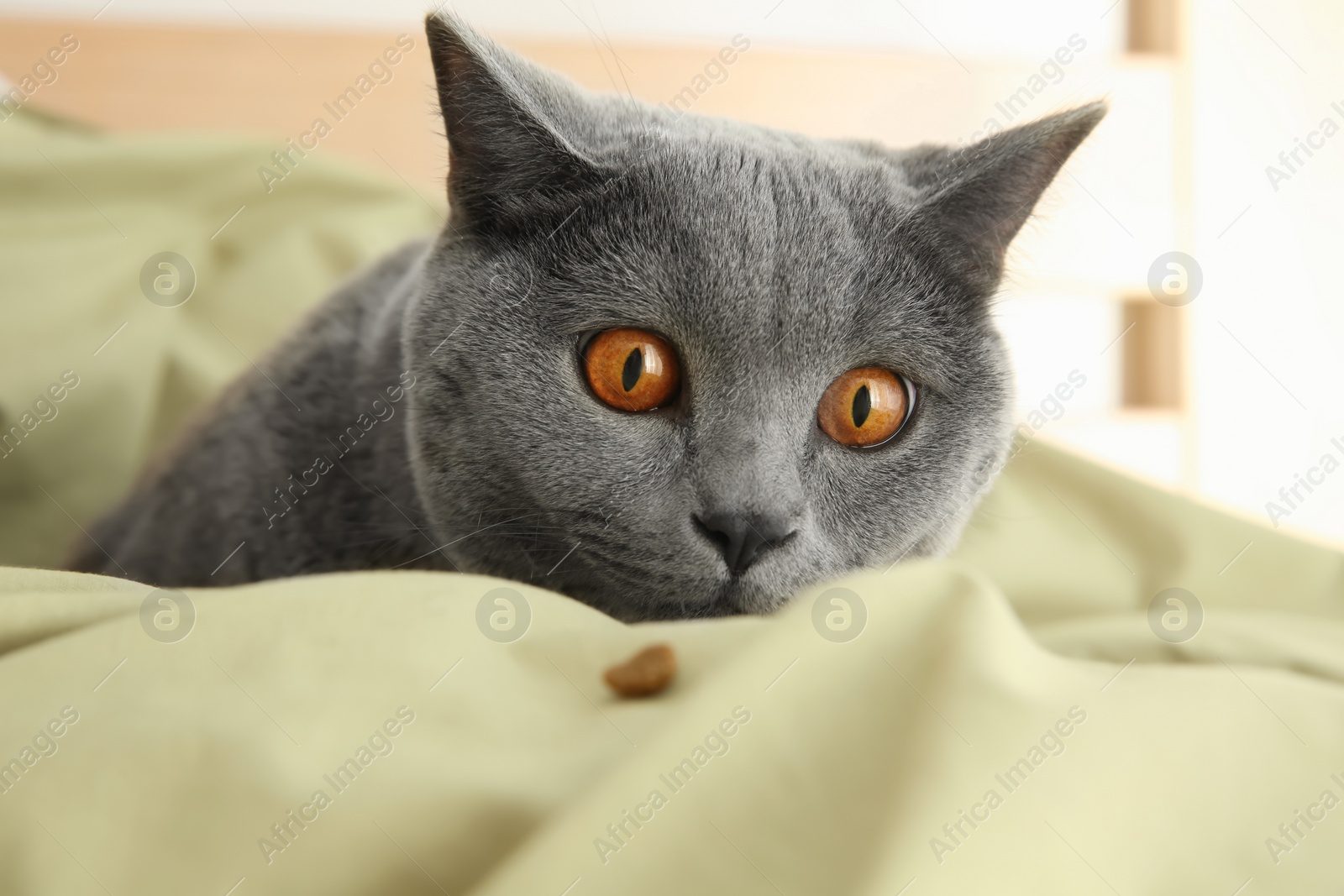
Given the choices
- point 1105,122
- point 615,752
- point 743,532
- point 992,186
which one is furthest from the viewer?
point 1105,122

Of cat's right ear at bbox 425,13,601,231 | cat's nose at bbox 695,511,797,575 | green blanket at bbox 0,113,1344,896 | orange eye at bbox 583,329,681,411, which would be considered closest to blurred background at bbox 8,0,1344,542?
cat's right ear at bbox 425,13,601,231

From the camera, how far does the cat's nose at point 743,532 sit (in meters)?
0.67

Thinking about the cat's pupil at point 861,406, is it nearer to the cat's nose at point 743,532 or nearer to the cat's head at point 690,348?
the cat's head at point 690,348

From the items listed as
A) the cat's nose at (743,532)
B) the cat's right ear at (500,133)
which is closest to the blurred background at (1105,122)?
the cat's right ear at (500,133)

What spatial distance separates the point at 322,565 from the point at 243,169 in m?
1.08

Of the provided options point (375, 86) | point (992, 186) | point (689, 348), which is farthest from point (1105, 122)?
point (689, 348)

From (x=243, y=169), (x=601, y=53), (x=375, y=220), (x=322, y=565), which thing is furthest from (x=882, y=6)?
(x=322, y=565)

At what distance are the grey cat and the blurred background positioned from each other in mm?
1424

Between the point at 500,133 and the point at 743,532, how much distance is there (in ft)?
1.30

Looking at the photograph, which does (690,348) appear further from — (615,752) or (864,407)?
(615,752)

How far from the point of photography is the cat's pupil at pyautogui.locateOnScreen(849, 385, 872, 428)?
756 millimetres

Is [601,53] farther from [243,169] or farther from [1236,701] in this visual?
[1236,701]

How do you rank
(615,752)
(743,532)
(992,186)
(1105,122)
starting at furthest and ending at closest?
(1105,122)
(992,186)
(743,532)
(615,752)

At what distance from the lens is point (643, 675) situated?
50 centimetres
